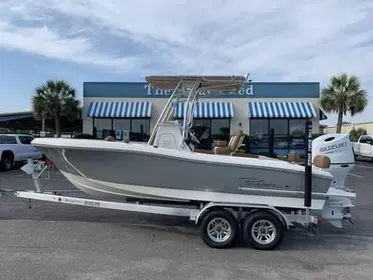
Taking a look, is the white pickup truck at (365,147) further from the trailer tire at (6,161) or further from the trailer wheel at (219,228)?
the trailer wheel at (219,228)

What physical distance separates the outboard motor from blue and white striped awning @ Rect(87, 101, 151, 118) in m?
19.7

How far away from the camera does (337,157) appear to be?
7781mm

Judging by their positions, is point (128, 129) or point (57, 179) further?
point (128, 129)

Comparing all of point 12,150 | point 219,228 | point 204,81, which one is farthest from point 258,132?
point 219,228

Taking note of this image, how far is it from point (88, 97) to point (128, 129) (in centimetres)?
306

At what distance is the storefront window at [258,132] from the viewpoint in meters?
27.9

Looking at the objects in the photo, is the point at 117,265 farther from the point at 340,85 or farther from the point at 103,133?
the point at 340,85

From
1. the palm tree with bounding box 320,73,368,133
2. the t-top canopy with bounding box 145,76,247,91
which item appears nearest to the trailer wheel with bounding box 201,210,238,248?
the t-top canopy with bounding box 145,76,247,91

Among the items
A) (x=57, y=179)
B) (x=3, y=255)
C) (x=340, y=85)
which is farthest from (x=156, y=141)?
(x=340, y=85)

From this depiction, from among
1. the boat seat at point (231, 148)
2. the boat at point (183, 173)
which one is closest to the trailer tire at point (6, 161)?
the boat at point (183, 173)

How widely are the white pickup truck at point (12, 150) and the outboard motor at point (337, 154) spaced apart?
46.7 feet

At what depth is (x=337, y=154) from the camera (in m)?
7.79

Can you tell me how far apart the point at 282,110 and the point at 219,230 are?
67.7 ft

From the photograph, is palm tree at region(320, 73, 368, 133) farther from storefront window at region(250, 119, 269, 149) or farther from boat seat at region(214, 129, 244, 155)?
boat seat at region(214, 129, 244, 155)
